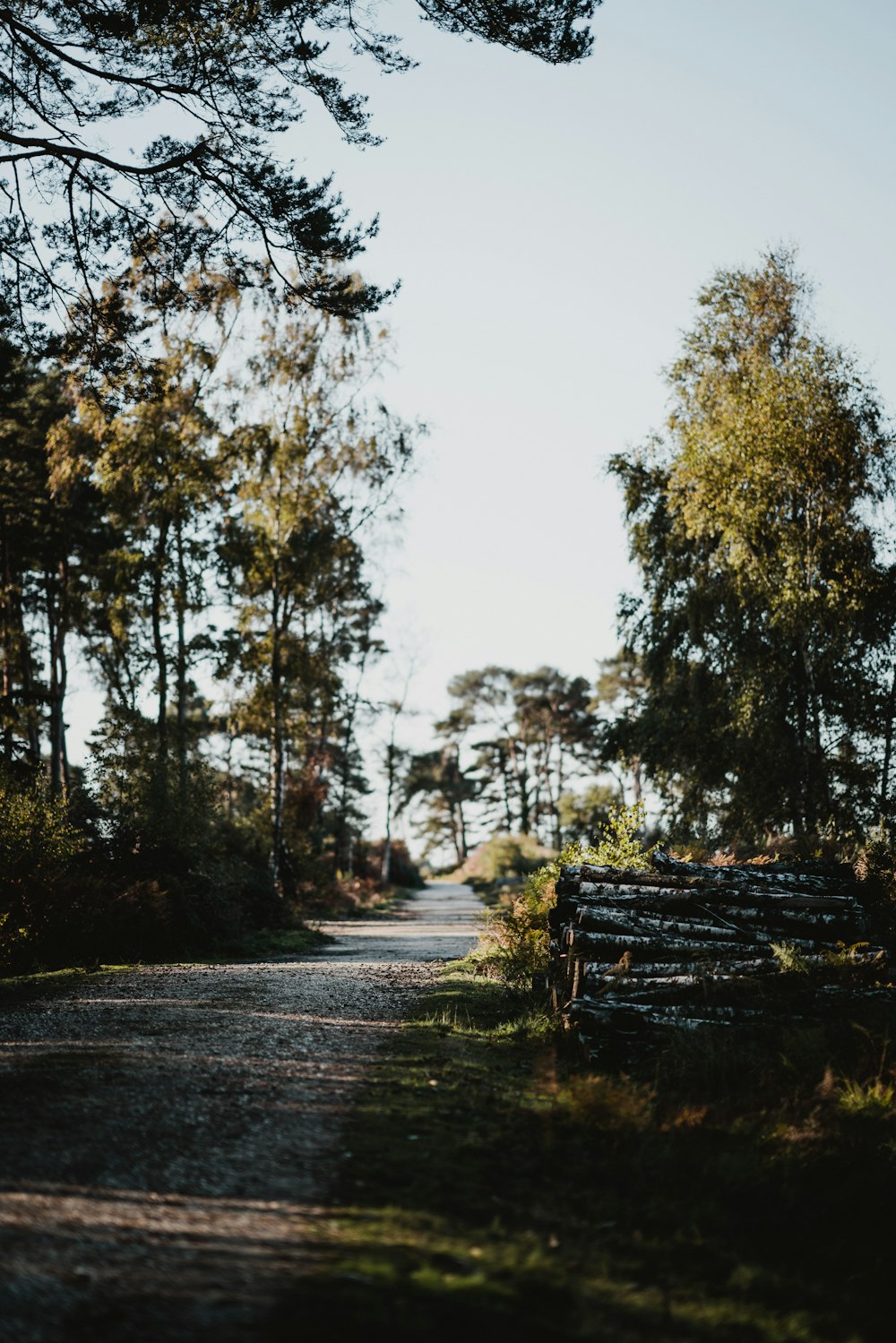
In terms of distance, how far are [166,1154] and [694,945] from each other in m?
4.82

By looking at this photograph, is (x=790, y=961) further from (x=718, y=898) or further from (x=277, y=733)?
(x=277, y=733)

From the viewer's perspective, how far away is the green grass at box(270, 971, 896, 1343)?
339 cm

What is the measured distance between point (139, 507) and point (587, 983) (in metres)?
18.3

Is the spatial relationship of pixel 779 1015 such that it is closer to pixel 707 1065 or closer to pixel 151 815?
pixel 707 1065

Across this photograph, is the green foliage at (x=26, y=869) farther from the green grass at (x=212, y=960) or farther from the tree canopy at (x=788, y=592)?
the tree canopy at (x=788, y=592)

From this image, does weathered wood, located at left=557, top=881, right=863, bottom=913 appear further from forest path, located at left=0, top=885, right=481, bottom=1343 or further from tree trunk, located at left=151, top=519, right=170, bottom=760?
tree trunk, located at left=151, top=519, right=170, bottom=760

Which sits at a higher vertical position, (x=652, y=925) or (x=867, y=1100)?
(x=652, y=925)

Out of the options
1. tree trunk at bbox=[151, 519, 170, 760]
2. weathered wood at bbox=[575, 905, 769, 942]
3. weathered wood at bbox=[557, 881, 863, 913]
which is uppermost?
tree trunk at bbox=[151, 519, 170, 760]

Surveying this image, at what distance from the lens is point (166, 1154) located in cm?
465

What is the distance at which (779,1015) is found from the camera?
713 centimetres

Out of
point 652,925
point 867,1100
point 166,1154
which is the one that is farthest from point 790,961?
point 166,1154

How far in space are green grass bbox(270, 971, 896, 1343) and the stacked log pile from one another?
413mm

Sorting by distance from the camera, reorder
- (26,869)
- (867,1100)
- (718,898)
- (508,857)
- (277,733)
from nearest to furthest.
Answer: (867,1100), (718,898), (26,869), (277,733), (508,857)

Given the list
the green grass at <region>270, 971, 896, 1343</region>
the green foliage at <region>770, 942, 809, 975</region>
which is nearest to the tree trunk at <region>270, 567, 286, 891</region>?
the green grass at <region>270, 971, 896, 1343</region>
